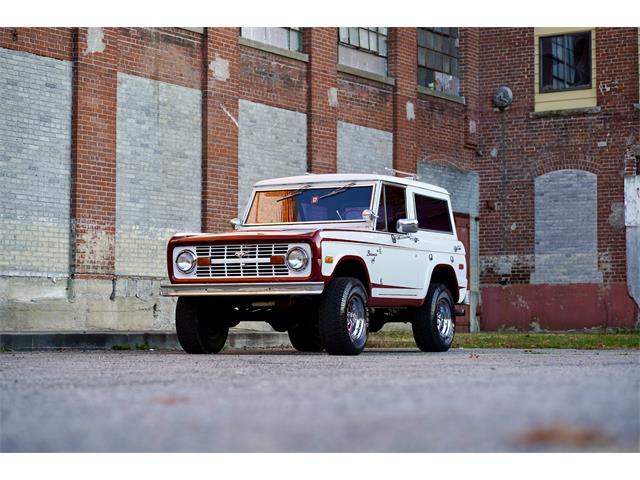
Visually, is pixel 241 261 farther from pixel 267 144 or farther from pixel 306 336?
pixel 267 144

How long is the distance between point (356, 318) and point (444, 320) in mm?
2293

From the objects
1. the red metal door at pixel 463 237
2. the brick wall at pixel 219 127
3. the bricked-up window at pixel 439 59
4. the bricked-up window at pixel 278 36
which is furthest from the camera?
the red metal door at pixel 463 237

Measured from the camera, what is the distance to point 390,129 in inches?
1007

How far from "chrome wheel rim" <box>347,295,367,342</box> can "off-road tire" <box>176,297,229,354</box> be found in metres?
1.74

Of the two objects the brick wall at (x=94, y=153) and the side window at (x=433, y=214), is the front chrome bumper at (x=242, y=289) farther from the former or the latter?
the brick wall at (x=94, y=153)

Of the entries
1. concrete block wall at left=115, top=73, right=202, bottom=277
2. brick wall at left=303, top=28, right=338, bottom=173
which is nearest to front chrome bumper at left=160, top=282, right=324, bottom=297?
concrete block wall at left=115, top=73, right=202, bottom=277

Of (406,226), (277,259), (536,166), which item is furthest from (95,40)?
(536,166)

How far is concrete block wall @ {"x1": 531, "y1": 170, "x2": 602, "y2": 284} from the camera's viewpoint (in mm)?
26406

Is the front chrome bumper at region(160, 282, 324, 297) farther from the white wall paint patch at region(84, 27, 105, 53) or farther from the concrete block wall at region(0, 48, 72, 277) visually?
the white wall paint patch at region(84, 27, 105, 53)

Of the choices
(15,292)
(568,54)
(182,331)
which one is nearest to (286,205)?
(182,331)

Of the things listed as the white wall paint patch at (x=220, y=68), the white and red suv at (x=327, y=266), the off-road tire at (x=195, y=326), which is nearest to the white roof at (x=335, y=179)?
the white and red suv at (x=327, y=266)

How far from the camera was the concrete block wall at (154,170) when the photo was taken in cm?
1955

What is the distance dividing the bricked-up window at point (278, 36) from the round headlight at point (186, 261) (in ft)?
30.2

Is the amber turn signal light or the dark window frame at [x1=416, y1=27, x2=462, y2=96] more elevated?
the dark window frame at [x1=416, y1=27, x2=462, y2=96]
